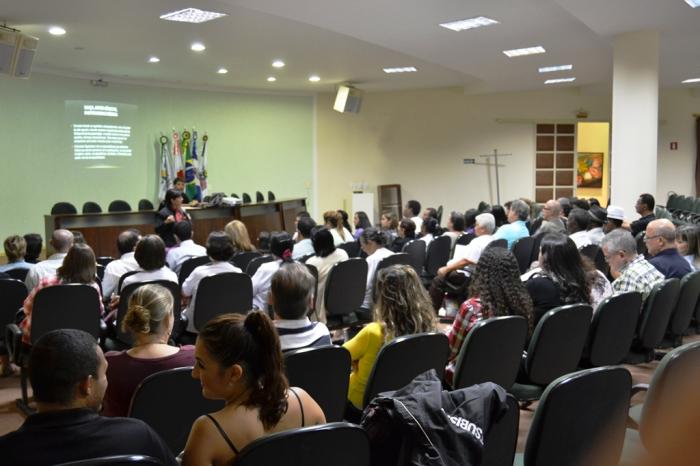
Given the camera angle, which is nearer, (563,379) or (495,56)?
(563,379)

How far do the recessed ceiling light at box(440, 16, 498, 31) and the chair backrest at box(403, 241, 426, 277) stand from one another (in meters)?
3.16

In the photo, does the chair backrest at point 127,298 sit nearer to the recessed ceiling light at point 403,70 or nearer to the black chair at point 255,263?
the black chair at point 255,263

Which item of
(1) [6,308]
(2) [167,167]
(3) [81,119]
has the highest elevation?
(3) [81,119]

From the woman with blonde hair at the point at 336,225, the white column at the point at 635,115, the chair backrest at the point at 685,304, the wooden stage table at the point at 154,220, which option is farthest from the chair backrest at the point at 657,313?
the wooden stage table at the point at 154,220

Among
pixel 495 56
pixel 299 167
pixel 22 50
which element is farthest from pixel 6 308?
pixel 299 167

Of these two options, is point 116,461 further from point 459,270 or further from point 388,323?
point 459,270

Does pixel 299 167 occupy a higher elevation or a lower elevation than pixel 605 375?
higher

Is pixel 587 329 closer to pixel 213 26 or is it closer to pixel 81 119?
pixel 213 26

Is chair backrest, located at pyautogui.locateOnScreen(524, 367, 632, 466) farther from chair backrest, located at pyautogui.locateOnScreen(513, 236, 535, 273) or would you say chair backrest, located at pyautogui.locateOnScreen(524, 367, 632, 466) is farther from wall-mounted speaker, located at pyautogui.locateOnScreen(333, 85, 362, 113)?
wall-mounted speaker, located at pyautogui.locateOnScreen(333, 85, 362, 113)

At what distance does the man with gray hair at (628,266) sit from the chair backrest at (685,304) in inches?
6.0

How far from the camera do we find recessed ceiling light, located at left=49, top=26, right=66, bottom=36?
9.22 meters

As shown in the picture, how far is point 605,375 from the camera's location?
216 cm

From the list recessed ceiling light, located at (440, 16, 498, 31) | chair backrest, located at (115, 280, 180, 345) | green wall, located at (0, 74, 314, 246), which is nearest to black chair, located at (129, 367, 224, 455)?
chair backrest, located at (115, 280, 180, 345)

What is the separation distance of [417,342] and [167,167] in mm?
12654
